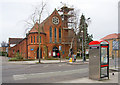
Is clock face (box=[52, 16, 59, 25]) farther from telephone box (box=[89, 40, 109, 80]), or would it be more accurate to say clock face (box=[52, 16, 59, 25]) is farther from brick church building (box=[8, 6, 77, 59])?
telephone box (box=[89, 40, 109, 80])

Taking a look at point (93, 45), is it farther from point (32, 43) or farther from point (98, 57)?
point (32, 43)

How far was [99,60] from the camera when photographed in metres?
9.30

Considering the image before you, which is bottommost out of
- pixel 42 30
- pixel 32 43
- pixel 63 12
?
pixel 32 43

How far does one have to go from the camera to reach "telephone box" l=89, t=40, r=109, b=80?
9336mm

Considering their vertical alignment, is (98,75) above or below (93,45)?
below

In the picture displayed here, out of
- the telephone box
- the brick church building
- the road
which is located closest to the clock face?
the brick church building

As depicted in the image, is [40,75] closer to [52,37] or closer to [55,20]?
[52,37]

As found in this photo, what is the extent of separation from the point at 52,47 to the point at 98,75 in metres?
37.9

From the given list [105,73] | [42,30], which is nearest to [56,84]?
[105,73]

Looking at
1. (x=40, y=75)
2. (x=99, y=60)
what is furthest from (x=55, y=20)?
(x=99, y=60)

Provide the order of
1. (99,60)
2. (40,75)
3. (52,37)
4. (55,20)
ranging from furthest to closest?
1. (55,20)
2. (52,37)
3. (40,75)
4. (99,60)

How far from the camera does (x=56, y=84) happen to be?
8.63 m

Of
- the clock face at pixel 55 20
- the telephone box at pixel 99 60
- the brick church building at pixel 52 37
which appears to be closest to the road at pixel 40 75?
the telephone box at pixel 99 60

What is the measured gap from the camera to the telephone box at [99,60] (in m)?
9.34
